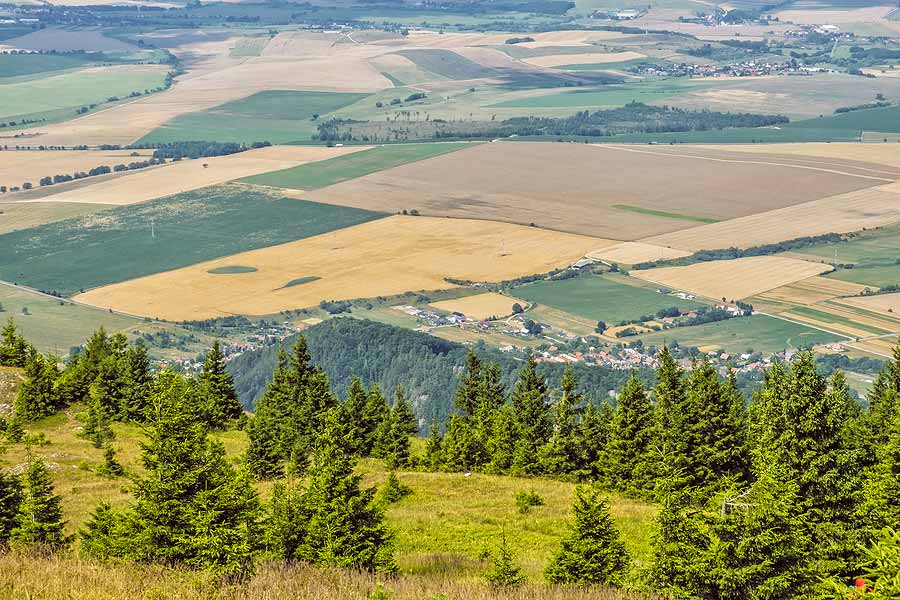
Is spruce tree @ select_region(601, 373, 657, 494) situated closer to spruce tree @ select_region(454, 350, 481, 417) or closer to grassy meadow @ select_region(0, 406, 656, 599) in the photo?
grassy meadow @ select_region(0, 406, 656, 599)

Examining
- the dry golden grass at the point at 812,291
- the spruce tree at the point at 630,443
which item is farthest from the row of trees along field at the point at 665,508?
the dry golden grass at the point at 812,291

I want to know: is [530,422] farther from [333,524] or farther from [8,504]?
[8,504]

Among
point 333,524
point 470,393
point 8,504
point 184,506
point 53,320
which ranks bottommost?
point 53,320

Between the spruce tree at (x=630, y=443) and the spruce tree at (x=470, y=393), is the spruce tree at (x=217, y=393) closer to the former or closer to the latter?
the spruce tree at (x=470, y=393)

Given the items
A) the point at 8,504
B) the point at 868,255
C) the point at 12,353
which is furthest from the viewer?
the point at 868,255

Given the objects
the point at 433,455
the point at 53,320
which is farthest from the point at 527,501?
the point at 53,320

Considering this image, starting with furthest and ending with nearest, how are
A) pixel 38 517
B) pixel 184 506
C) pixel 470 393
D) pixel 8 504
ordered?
pixel 470 393 → pixel 8 504 → pixel 38 517 → pixel 184 506
